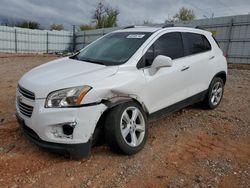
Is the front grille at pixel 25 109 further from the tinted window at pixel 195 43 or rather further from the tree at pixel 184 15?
the tree at pixel 184 15

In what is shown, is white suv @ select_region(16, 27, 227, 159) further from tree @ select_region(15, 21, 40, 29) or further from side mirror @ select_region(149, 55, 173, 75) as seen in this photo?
tree @ select_region(15, 21, 40, 29)

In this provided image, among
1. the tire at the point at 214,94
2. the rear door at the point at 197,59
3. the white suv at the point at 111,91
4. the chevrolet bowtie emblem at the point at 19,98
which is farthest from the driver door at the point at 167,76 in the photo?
the chevrolet bowtie emblem at the point at 19,98

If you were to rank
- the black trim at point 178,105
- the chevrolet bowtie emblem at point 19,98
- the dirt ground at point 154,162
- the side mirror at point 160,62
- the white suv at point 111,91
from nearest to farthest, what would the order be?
the dirt ground at point 154,162 < the white suv at point 111,91 < the chevrolet bowtie emblem at point 19,98 < the side mirror at point 160,62 < the black trim at point 178,105

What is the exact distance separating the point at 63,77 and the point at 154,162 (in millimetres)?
1537

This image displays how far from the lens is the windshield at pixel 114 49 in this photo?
3475 mm

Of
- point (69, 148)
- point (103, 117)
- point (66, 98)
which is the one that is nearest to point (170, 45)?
point (103, 117)

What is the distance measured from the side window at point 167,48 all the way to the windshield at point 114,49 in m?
0.19

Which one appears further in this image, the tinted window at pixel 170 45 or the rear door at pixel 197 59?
the rear door at pixel 197 59

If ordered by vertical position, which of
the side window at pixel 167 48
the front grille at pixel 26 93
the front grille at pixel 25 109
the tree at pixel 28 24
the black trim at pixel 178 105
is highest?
the tree at pixel 28 24

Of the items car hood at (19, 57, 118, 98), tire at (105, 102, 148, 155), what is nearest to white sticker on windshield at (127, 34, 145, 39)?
car hood at (19, 57, 118, 98)

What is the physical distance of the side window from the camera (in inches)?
140

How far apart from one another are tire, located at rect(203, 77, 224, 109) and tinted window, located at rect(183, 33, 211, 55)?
737 millimetres

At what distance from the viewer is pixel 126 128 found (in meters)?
3.12

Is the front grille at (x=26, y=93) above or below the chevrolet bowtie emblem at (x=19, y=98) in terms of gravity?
above
